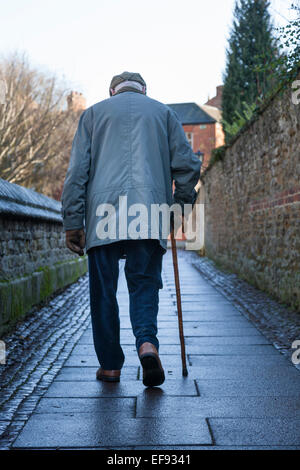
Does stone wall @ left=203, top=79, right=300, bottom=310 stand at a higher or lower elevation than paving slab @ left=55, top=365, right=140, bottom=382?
higher

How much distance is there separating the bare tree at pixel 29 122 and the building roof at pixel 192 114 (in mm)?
19936

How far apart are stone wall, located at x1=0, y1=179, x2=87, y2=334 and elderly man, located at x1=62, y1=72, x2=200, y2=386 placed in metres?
1.71

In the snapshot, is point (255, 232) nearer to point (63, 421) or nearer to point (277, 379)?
point (277, 379)

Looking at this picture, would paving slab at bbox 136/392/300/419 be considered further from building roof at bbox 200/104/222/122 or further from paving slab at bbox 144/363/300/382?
building roof at bbox 200/104/222/122

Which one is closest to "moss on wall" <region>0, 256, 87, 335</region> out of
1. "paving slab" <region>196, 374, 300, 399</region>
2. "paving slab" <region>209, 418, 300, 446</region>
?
"paving slab" <region>196, 374, 300, 399</region>

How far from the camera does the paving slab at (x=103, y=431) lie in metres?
2.47

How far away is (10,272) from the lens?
553 centimetres

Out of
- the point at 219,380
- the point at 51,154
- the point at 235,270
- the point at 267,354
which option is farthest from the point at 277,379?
the point at 51,154

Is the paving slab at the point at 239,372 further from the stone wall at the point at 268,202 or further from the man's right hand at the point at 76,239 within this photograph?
the stone wall at the point at 268,202

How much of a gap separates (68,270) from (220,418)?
665 cm

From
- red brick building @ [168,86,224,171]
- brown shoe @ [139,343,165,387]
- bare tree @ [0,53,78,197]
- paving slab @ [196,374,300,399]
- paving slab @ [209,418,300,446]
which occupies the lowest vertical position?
paving slab @ [196,374,300,399]

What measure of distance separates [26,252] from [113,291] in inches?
120

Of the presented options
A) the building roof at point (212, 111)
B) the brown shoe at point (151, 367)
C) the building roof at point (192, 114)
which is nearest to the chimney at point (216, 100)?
the building roof at point (212, 111)

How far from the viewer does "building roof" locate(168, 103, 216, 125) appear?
44459mm
